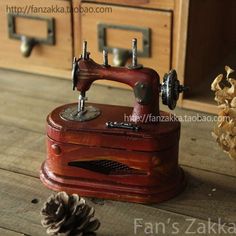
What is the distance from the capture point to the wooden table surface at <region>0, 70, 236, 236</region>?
875 mm

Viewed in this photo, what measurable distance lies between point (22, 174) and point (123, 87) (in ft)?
1.57

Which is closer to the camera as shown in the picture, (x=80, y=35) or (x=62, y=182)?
(x=62, y=182)

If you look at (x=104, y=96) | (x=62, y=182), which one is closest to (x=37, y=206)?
(x=62, y=182)

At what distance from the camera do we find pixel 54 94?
54.6 inches

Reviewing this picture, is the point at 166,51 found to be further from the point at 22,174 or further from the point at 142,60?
the point at 22,174

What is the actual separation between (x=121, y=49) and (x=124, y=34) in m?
0.04

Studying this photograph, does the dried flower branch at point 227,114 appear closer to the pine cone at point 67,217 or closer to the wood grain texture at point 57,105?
the wood grain texture at point 57,105

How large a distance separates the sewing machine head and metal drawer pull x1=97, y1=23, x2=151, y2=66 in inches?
15.4

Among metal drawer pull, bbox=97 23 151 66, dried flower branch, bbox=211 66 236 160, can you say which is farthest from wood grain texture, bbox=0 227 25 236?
metal drawer pull, bbox=97 23 151 66

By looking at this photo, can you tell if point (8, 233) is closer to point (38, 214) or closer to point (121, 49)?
point (38, 214)

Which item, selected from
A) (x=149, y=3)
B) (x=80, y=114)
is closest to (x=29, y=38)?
(x=149, y=3)

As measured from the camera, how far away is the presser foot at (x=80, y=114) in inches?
37.2

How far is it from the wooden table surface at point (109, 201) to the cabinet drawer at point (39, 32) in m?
0.12

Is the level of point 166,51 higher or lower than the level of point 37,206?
higher
